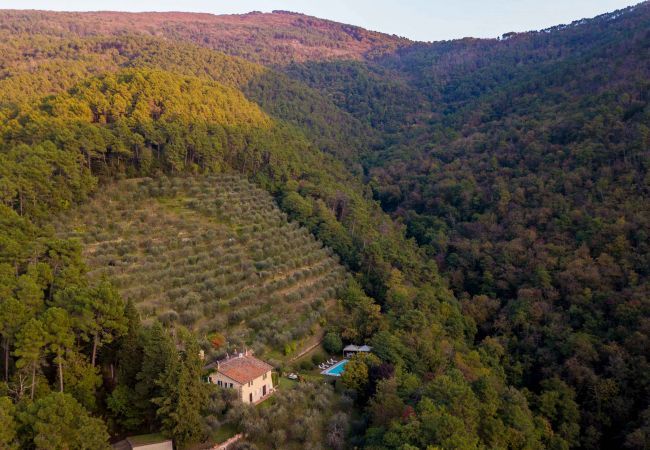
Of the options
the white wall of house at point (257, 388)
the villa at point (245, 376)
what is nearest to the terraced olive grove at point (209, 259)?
the villa at point (245, 376)

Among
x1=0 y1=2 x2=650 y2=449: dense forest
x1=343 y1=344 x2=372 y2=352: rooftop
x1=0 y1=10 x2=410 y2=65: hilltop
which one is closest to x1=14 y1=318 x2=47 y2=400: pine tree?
x1=0 y1=2 x2=650 y2=449: dense forest

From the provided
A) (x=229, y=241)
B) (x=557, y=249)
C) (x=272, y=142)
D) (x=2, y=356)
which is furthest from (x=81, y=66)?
(x=557, y=249)

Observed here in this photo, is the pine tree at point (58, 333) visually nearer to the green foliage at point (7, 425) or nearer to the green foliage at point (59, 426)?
the green foliage at point (59, 426)

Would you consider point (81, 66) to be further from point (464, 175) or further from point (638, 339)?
point (638, 339)

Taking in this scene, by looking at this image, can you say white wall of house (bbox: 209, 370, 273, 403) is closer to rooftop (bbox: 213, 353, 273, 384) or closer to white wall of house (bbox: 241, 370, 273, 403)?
white wall of house (bbox: 241, 370, 273, 403)

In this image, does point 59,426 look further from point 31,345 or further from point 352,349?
point 352,349

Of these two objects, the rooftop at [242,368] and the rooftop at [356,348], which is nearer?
the rooftop at [242,368]

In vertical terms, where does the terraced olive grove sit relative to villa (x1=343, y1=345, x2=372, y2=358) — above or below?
above
